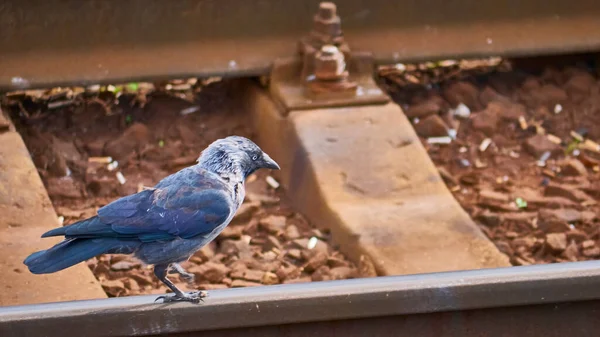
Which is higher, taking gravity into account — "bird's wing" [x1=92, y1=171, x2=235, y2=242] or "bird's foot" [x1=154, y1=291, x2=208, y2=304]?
"bird's wing" [x1=92, y1=171, x2=235, y2=242]

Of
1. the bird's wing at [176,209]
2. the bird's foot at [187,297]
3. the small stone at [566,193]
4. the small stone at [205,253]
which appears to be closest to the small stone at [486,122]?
the small stone at [566,193]

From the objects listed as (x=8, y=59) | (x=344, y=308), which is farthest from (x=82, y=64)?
(x=344, y=308)

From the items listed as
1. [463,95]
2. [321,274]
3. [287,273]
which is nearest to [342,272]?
[321,274]

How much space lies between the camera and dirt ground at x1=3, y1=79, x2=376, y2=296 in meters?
5.03

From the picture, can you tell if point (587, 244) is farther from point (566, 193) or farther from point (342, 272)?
point (342, 272)

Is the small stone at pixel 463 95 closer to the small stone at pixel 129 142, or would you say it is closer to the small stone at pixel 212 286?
the small stone at pixel 129 142

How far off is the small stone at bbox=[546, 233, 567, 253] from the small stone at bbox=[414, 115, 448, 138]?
128 centimetres

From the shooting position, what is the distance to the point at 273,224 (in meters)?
5.52

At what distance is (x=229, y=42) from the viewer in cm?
656

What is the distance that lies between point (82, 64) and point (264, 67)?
41.5 inches

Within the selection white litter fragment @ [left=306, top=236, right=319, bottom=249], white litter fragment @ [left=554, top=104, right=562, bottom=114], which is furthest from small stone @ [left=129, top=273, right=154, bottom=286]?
white litter fragment @ [left=554, top=104, right=562, bottom=114]

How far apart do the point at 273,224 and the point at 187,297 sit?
77.5 inches

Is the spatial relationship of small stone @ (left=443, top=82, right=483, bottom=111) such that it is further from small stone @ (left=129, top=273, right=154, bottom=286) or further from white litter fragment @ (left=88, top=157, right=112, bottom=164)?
small stone @ (left=129, top=273, right=154, bottom=286)

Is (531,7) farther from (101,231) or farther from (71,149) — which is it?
(101,231)
